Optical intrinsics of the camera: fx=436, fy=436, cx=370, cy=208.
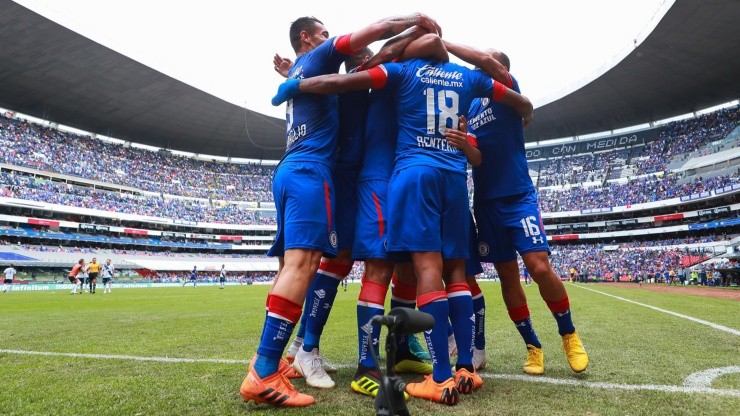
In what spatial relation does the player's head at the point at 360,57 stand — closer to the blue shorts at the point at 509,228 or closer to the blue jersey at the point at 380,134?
the blue jersey at the point at 380,134

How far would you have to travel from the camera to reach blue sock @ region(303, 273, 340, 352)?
10.7 ft

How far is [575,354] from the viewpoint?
3.25 meters

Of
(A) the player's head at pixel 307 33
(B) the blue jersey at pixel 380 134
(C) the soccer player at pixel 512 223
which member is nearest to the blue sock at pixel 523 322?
(C) the soccer player at pixel 512 223

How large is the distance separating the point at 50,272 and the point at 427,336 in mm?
49384

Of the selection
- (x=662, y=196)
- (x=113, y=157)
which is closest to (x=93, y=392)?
(x=662, y=196)

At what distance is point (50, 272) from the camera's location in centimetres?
4119

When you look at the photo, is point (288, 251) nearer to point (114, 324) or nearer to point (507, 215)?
point (507, 215)

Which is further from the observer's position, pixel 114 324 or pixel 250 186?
pixel 250 186

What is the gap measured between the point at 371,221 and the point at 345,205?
1.27 feet

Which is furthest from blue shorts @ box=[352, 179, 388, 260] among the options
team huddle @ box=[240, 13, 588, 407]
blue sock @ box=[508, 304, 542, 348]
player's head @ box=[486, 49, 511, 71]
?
player's head @ box=[486, 49, 511, 71]

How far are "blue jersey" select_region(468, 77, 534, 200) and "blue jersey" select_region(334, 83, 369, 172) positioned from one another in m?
1.05

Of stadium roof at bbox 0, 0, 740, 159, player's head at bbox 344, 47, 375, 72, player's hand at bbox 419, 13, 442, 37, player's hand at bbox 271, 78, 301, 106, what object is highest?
stadium roof at bbox 0, 0, 740, 159

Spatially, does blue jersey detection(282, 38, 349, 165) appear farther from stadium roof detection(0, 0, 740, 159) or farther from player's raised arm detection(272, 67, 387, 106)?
stadium roof detection(0, 0, 740, 159)

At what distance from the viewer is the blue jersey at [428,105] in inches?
120
